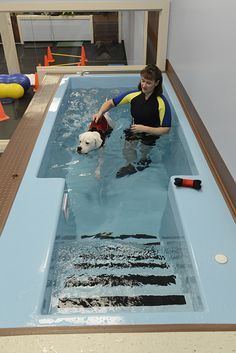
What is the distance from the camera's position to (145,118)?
102 inches

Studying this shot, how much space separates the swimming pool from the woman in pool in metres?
0.11

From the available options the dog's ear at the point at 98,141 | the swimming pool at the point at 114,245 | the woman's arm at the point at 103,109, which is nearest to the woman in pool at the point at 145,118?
the woman's arm at the point at 103,109

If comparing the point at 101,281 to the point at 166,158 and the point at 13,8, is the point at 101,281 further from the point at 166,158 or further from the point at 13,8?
the point at 13,8

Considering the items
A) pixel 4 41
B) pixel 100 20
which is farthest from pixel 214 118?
pixel 100 20

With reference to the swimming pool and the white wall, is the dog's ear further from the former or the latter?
the white wall

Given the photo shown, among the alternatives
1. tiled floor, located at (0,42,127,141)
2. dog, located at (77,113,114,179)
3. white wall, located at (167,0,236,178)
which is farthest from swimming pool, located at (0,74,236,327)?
tiled floor, located at (0,42,127,141)

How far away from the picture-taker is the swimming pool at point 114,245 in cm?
131

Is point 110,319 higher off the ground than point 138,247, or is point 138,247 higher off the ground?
point 110,319

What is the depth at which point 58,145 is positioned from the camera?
276cm

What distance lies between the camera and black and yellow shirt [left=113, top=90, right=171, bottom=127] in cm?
251

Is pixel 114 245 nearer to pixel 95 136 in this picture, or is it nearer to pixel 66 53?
pixel 95 136

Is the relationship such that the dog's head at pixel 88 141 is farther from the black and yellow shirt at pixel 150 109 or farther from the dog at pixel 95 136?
the black and yellow shirt at pixel 150 109

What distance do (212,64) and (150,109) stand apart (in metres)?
0.59

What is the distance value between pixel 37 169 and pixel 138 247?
2.85 feet
